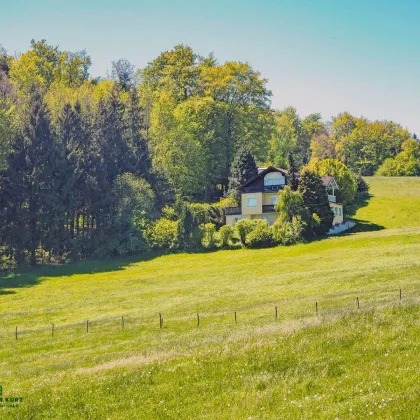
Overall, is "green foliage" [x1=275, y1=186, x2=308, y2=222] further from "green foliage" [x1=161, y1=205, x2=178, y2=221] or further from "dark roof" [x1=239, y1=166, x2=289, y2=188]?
"green foliage" [x1=161, y1=205, x2=178, y2=221]

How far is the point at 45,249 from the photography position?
69250mm

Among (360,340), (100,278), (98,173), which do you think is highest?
(98,173)

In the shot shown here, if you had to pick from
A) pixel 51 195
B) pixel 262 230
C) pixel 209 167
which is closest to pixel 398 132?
pixel 209 167

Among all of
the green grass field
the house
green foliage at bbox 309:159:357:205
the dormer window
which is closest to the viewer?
the green grass field

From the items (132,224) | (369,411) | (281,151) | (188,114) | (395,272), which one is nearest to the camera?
(369,411)

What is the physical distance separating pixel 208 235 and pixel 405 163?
89474 millimetres

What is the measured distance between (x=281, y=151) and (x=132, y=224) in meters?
69.3

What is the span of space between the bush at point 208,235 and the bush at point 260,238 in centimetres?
556

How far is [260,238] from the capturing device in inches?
2621

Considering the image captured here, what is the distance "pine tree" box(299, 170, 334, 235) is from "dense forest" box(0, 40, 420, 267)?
8536 millimetres

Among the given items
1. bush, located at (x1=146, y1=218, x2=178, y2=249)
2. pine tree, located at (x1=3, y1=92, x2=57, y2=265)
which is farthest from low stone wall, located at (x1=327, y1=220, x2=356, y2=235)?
pine tree, located at (x1=3, y1=92, x2=57, y2=265)

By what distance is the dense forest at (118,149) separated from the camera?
68125 mm

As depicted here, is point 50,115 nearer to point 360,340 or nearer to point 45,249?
point 45,249

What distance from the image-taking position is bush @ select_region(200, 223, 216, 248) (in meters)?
70.1
